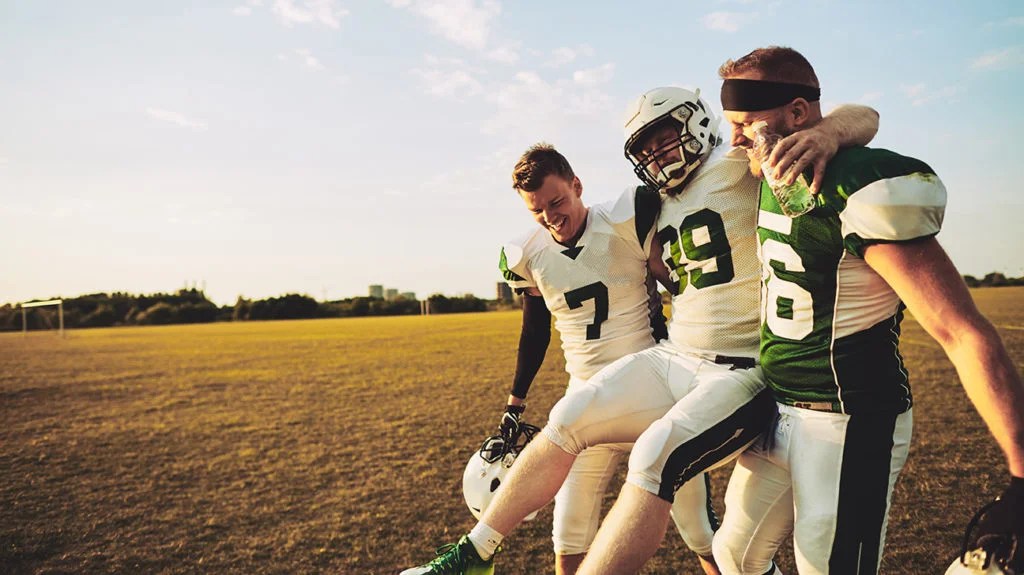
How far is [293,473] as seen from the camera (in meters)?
6.62

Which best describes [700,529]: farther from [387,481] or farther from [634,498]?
[387,481]

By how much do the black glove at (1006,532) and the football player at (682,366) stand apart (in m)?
0.76

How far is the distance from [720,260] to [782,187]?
55 cm

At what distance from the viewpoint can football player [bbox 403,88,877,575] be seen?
2.40 metres

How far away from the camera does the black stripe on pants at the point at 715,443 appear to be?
2.32m

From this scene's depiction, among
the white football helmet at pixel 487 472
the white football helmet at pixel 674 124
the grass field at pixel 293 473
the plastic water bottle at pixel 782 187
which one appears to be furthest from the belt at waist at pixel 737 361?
the grass field at pixel 293 473

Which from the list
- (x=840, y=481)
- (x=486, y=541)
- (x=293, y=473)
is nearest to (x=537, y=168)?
(x=486, y=541)

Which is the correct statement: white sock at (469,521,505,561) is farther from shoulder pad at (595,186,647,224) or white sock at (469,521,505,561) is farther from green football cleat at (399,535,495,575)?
shoulder pad at (595,186,647,224)

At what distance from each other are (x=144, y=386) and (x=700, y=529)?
515 inches

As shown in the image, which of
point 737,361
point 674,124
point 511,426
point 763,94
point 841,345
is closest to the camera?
point 841,345

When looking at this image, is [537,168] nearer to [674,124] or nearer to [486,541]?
[674,124]

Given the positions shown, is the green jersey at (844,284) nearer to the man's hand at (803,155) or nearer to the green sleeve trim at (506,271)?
the man's hand at (803,155)

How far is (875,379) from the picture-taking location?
227 centimetres

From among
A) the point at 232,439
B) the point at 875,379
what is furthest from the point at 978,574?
the point at 232,439
